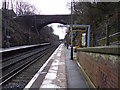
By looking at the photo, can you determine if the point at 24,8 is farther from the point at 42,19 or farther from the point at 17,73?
the point at 17,73

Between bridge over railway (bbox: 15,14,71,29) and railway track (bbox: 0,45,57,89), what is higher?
bridge over railway (bbox: 15,14,71,29)

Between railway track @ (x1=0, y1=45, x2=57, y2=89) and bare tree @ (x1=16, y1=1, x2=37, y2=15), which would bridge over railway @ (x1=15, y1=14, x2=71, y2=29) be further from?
railway track @ (x1=0, y1=45, x2=57, y2=89)

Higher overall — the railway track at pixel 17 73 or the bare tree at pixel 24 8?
the bare tree at pixel 24 8

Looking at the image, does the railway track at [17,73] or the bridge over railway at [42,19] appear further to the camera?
the bridge over railway at [42,19]

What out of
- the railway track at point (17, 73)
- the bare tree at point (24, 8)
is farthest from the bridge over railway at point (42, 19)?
the railway track at point (17, 73)

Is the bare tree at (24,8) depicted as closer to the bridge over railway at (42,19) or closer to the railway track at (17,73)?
the bridge over railway at (42,19)

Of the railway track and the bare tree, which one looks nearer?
→ the railway track

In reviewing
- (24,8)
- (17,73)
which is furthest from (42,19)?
(17,73)

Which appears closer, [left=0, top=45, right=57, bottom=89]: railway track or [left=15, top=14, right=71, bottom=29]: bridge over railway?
[left=0, top=45, right=57, bottom=89]: railway track

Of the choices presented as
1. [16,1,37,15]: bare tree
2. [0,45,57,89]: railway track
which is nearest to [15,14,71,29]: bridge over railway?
[16,1,37,15]: bare tree

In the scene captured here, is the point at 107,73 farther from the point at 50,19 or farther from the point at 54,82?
the point at 50,19

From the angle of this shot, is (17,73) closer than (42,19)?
Yes

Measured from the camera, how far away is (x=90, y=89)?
9.85 meters

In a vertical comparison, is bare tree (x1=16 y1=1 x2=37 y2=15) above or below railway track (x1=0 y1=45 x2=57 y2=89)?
above
